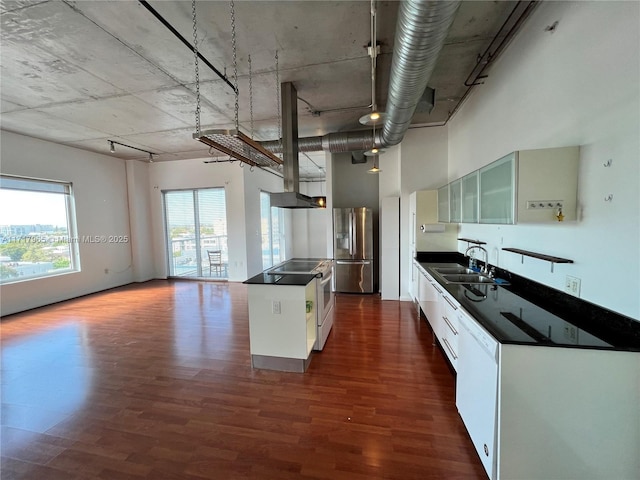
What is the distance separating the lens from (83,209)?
572cm

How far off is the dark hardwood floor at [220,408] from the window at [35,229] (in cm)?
156

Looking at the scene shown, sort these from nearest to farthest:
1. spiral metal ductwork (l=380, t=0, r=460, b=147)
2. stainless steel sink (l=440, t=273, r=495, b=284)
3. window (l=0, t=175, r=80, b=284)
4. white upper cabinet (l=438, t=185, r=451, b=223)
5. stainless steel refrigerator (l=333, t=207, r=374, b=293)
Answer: spiral metal ductwork (l=380, t=0, r=460, b=147) → stainless steel sink (l=440, t=273, r=495, b=284) → white upper cabinet (l=438, t=185, r=451, b=223) → window (l=0, t=175, r=80, b=284) → stainless steel refrigerator (l=333, t=207, r=374, b=293)

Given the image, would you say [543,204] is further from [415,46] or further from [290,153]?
[290,153]

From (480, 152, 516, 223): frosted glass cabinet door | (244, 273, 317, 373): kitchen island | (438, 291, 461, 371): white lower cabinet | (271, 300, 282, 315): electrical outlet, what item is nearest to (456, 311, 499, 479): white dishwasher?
(438, 291, 461, 371): white lower cabinet

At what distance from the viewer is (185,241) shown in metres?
7.24

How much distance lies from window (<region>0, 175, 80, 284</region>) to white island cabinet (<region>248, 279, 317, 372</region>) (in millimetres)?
5076

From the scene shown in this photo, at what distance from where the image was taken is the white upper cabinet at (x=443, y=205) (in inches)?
136

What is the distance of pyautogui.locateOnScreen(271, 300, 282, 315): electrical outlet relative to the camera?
2689 millimetres

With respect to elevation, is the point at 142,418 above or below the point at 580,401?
below

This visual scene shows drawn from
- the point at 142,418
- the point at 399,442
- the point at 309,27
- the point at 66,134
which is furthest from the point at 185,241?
the point at 399,442

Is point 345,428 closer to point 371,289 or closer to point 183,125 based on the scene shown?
point 371,289

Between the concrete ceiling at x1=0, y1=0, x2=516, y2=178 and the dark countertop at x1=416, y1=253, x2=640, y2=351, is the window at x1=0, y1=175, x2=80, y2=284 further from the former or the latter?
the dark countertop at x1=416, y1=253, x2=640, y2=351

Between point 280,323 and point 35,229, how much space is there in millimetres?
Answer: 5560

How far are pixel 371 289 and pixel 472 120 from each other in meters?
3.42
